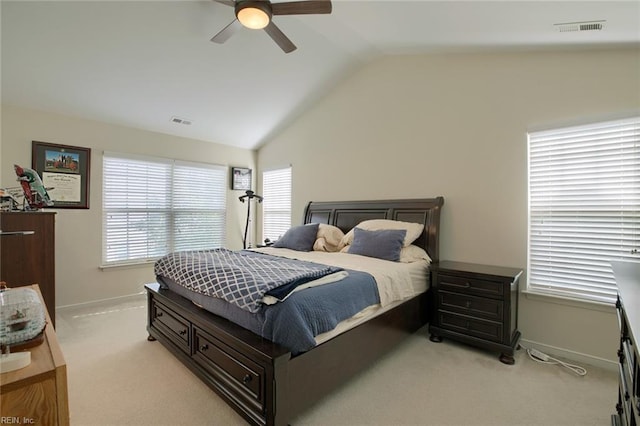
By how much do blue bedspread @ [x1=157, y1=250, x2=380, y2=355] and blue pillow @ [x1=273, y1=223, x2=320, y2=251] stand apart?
156 centimetres

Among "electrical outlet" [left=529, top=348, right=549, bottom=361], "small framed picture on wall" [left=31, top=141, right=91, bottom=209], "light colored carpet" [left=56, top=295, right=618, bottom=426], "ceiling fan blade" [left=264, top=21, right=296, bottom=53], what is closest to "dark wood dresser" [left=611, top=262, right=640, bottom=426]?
"light colored carpet" [left=56, top=295, right=618, bottom=426]

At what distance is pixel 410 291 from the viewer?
108 inches

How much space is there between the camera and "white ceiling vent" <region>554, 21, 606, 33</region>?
212cm

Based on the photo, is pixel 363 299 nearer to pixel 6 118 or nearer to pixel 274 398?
pixel 274 398

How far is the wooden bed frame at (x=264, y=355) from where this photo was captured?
167 centimetres

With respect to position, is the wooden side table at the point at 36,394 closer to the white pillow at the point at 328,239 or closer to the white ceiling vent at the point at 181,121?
the white pillow at the point at 328,239

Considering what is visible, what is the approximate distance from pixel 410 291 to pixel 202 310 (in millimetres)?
1780

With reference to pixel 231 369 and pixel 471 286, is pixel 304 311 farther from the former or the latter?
pixel 471 286

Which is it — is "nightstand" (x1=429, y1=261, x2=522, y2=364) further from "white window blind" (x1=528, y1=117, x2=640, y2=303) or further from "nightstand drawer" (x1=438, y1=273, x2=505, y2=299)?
"white window blind" (x1=528, y1=117, x2=640, y2=303)

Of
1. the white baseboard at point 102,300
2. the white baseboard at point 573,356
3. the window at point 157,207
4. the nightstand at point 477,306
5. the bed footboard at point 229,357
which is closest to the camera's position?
the bed footboard at point 229,357

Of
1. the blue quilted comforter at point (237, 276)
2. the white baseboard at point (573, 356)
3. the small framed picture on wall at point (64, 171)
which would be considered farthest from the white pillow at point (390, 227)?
the small framed picture on wall at point (64, 171)

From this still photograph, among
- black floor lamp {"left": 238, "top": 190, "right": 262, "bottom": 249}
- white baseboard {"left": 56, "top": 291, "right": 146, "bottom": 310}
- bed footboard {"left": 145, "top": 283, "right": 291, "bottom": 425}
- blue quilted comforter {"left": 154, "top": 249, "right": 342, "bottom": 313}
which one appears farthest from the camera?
black floor lamp {"left": 238, "top": 190, "right": 262, "bottom": 249}

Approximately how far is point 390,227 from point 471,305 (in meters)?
1.12

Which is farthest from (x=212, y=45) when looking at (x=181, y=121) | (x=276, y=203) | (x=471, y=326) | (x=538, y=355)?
(x=538, y=355)
